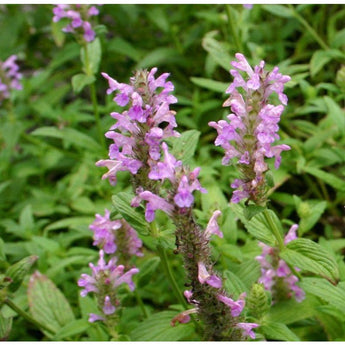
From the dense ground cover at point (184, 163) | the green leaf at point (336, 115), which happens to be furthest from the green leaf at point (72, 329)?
the green leaf at point (336, 115)

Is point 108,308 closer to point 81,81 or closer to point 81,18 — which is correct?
point 81,81

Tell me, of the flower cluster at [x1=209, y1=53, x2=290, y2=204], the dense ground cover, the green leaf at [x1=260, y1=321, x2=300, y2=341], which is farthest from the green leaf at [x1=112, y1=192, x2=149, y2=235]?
the green leaf at [x1=260, y1=321, x2=300, y2=341]

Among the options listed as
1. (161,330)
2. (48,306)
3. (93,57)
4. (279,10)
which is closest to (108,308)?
(161,330)

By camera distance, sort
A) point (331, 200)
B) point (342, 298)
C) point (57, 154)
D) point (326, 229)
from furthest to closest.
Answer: point (57, 154), point (331, 200), point (326, 229), point (342, 298)

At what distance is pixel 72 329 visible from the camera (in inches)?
96.7

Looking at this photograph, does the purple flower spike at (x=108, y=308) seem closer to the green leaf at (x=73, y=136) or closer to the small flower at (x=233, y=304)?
the small flower at (x=233, y=304)

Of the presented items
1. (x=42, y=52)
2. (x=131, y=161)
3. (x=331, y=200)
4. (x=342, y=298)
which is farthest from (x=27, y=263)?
(x=42, y=52)

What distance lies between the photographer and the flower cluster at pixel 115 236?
2346mm

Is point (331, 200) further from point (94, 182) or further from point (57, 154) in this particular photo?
point (57, 154)

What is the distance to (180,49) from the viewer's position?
437 centimetres

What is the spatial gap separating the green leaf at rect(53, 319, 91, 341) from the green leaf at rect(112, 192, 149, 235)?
2.17ft

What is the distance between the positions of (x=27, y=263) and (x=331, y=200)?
2030mm

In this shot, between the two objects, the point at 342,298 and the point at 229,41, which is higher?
the point at 229,41

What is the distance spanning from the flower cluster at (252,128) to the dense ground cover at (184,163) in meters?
0.10
